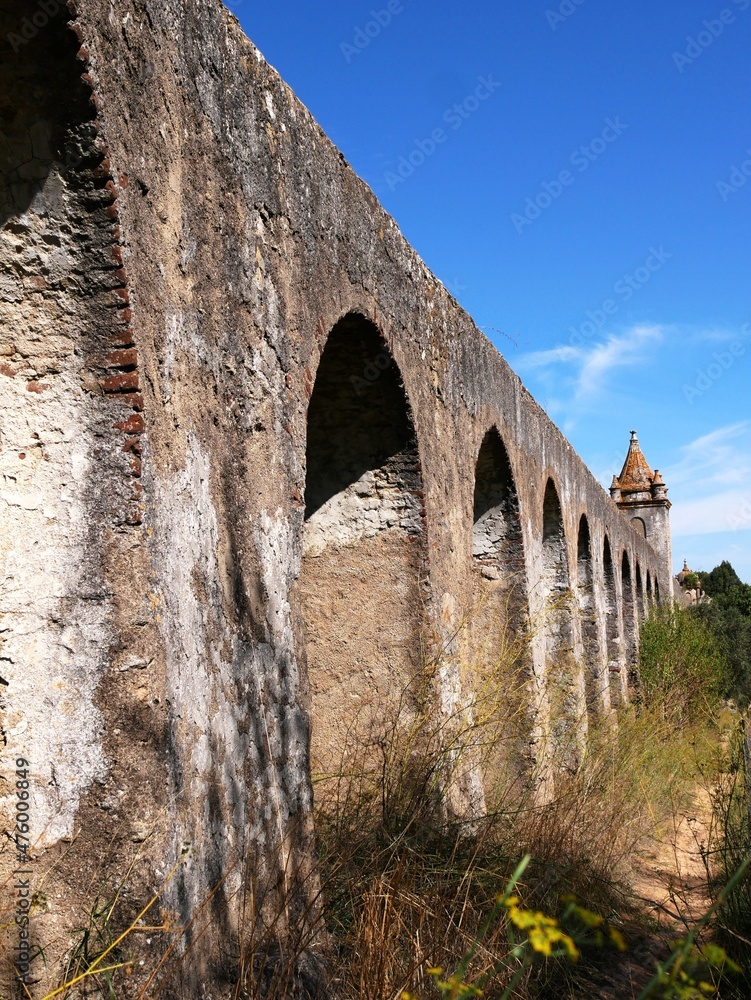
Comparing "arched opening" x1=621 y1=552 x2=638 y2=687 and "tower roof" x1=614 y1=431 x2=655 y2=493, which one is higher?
"tower roof" x1=614 y1=431 x2=655 y2=493

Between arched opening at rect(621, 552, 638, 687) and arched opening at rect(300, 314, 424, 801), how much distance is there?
1042cm

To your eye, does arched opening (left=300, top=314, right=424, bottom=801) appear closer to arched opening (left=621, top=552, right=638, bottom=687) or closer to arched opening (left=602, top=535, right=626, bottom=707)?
arched opening (left=602, top=535, right=626, bottom=707)

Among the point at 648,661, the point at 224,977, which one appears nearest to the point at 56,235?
the point at 224,977

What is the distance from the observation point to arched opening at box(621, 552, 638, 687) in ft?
49.0

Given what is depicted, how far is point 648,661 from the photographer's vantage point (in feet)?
42.9

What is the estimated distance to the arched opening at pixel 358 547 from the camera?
4.68m

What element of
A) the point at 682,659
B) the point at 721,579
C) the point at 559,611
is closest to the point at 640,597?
the point at 682,659

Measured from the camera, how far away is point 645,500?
28953 millimetres

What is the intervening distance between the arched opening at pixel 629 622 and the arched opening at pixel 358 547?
1042 centimetres

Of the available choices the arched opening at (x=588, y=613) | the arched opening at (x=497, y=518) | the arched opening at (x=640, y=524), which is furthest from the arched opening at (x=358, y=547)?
the arched opening at (x=640, y=524)

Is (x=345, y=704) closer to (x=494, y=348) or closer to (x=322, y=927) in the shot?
(x=322, y=927)

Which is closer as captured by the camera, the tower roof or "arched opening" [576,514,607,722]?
"arched opening" [576,514,607,722]

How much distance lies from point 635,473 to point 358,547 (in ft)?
85.9

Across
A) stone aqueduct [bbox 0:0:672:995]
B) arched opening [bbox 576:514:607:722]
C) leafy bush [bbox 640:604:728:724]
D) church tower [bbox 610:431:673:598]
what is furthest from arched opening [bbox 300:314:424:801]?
church tower [bbox 610:431:673:598]
